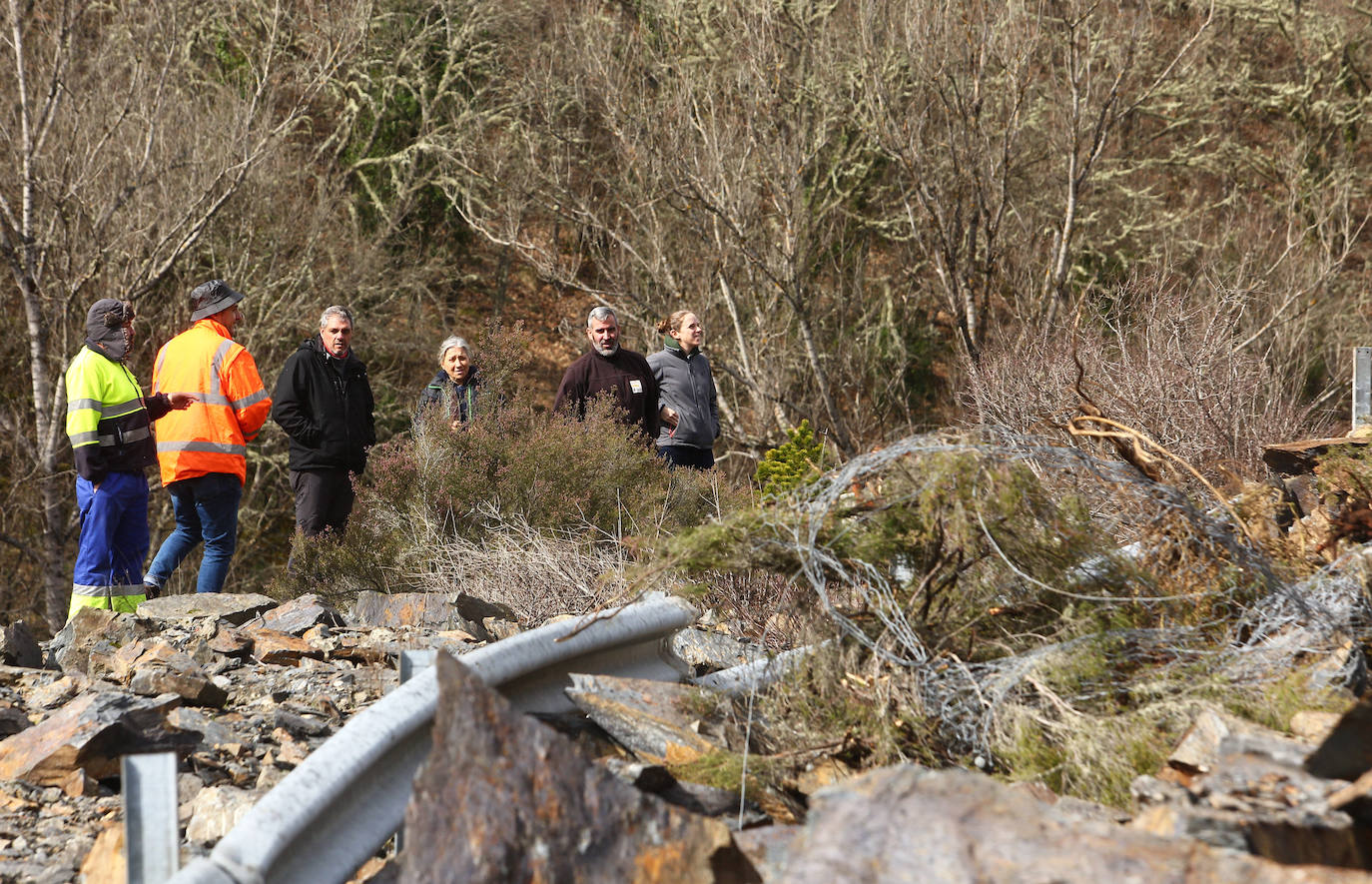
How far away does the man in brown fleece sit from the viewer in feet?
28.0

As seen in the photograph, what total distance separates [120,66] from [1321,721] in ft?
45.2

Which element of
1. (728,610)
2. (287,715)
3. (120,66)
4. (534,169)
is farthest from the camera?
(534,169)

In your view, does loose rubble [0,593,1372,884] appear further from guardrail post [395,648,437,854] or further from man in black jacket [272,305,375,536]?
man in black jacket [272,305,375,536]

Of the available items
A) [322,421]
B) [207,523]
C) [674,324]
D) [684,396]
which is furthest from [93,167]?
[684,396]

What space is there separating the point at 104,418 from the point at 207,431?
1.84ft

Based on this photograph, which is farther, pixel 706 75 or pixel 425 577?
pixel 706 75

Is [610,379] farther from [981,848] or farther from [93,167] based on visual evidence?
[93,167]

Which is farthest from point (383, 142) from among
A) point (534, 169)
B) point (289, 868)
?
point (289, 868)

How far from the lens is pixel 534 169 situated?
1736cm

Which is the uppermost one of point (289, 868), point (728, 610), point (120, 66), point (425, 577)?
point (120, 66)

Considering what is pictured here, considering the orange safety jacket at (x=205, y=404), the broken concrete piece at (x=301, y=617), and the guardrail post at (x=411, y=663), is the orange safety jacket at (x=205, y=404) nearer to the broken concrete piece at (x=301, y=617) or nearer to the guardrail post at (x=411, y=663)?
the broken concrete piece at (x=301, y=617)

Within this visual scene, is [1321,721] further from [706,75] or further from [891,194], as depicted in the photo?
[891,194]

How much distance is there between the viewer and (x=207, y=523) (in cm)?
753

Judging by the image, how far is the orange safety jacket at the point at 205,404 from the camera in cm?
740
